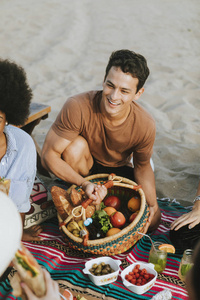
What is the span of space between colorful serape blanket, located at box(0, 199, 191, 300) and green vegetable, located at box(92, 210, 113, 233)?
0.76 ft

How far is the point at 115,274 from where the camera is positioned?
7.32 feet

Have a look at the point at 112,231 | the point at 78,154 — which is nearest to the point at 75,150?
the point at 78,154

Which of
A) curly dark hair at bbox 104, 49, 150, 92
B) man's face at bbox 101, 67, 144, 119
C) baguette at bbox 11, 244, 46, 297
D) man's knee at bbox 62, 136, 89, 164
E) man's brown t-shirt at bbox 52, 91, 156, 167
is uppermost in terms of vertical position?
curly dark hair at bbox 104, 49, 150, 92

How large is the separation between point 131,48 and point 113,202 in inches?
190

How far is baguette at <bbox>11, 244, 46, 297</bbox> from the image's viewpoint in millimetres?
1167

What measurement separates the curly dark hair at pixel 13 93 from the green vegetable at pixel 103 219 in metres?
0.87

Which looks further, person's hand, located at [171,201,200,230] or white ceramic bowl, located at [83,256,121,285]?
person's hand, located at [171,201,200,230]

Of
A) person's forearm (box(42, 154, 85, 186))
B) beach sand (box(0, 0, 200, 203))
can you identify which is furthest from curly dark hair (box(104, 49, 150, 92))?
beach sand (box(0, 0, 200, 203))

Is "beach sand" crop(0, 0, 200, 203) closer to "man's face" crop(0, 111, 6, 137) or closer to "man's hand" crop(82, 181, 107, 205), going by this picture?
"man's hand" crop(82, 181, 107, 205)

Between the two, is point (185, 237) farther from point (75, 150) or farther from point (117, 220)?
point (75, 150)

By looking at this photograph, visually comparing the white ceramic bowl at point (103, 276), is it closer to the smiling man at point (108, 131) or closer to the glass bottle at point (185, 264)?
the glass bottle at point (185, 264)

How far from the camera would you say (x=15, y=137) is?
2389mm

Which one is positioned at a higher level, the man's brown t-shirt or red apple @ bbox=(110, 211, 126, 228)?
the man's brown t-shirt

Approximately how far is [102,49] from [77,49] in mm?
487
